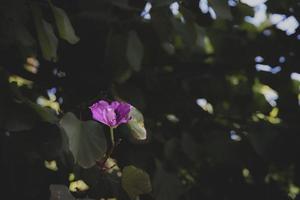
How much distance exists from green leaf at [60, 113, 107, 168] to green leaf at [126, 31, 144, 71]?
397 millimetres

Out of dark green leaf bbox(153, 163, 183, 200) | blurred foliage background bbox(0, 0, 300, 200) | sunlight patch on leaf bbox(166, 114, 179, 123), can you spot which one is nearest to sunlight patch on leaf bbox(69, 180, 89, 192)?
blurred foliage background bbox(0, 0, 300, 200)

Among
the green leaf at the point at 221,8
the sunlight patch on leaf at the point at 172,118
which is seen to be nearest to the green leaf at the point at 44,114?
the green leaf at the point at 221,8

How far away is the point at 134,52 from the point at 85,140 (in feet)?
1.60

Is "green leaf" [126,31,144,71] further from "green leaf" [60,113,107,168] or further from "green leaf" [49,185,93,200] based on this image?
"green leaf" [49,185,93,200]

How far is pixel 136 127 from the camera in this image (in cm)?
130

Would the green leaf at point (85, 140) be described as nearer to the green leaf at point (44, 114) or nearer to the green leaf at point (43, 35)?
the green leaf at point (44, 114)

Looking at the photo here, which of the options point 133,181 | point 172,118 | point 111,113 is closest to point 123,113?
point 111,113

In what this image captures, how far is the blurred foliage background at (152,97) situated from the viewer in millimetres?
1396

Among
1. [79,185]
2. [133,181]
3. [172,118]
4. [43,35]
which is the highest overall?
[43,35]

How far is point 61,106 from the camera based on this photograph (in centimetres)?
173

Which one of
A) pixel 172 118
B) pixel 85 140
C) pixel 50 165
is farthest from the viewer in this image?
pixel 172 118

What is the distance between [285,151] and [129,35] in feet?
2.00

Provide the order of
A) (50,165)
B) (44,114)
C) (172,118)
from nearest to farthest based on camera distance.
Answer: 1. (44,114)
2. (50,165)
3. (172,118)

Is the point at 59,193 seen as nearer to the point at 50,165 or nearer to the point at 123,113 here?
Result: the point at 123,113
